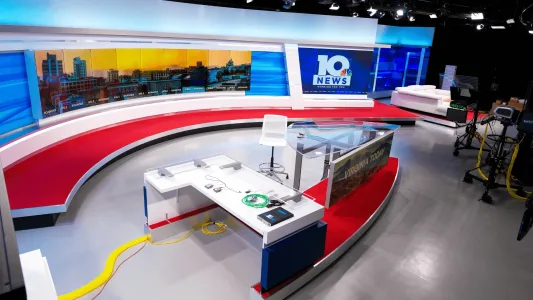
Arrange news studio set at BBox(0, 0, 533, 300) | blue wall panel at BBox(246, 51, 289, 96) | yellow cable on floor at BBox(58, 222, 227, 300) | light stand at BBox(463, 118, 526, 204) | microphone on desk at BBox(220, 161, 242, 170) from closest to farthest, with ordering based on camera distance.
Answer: yellow cable on floor at BBox(58, 222, 227, 300) → news studio set at BBox(0, 0, 533, 300) → microphone on desk at BBox(220, 161, 242, 170) → light stand at BBox(463, 118, 526, 204) → blue wall panel at BBox(246, 51, 289, 96)

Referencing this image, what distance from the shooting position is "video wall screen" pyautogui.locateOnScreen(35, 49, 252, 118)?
5465 mm

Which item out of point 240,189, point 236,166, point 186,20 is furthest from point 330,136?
point 186,20

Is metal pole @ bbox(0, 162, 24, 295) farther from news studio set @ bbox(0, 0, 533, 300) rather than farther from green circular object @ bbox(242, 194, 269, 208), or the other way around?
green circular object @ bbox(242, 194, 269, 208)

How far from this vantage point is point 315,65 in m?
9.07

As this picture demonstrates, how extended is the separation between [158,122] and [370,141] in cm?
424

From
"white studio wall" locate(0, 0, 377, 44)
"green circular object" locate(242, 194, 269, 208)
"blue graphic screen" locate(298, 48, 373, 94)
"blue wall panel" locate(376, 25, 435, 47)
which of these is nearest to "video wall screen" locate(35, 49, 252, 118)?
"white studio wall" locate(0, 0, 377, 44)

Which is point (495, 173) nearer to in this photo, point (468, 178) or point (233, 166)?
point (468, 178)

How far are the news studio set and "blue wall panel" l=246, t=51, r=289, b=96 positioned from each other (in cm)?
4

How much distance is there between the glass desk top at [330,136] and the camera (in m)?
4.34

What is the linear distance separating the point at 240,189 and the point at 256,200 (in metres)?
0.27

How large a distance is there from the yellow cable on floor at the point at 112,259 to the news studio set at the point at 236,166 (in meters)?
0.02

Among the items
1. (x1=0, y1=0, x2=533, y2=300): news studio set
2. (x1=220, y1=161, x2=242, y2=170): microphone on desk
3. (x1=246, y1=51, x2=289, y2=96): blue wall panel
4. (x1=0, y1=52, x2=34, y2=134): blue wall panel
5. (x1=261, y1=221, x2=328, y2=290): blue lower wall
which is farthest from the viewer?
A: (x1=246, y1=51, x2=289, y2=96): blue wall panel

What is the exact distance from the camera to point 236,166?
3.72 metres

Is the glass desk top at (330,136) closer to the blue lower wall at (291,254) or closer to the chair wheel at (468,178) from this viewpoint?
the blue lower wall at (291,254)
